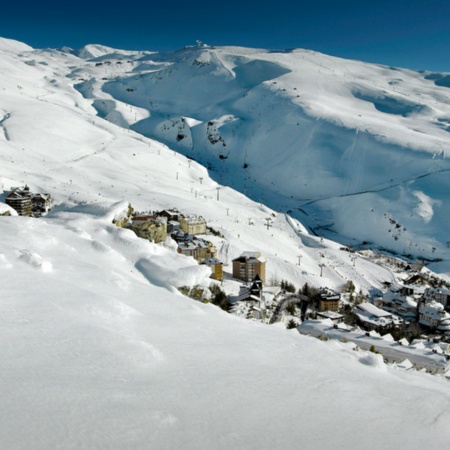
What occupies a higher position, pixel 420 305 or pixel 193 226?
pixel 193 226

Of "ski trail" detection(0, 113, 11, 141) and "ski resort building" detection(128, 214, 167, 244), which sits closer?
"ski resort building" detection(128, 214, 167, 244)

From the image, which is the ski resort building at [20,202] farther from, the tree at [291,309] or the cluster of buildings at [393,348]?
the cluster of buildings at [393,348]

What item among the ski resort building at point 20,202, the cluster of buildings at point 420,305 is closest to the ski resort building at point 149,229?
the ski resort building at point 20,202

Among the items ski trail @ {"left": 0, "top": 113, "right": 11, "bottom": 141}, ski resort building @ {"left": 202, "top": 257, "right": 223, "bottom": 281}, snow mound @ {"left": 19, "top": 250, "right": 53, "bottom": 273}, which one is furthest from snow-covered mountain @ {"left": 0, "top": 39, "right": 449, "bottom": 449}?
ski trail @ {"left": 0, "top": 113, "right": 11, "bottom": 141}

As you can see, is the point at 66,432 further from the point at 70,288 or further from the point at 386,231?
the point at 386,231

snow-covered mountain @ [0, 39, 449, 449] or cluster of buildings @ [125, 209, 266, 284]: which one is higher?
snow-covered mountain @ [0, 39, 449, 449]

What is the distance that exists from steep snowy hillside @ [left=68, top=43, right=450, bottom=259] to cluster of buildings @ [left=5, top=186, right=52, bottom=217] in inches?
1843

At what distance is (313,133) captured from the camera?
104m

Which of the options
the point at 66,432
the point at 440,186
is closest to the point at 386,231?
the point at 440,186

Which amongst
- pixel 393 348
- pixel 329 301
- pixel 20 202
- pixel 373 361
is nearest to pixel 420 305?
pixel 329 301

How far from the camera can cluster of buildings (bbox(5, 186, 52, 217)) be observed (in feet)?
122

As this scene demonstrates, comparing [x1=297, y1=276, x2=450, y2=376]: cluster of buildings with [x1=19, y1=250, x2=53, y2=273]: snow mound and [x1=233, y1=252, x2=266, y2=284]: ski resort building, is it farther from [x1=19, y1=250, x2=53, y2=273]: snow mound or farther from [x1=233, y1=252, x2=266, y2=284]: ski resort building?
[x1=19, y1=250, x2=53, y2=273]: snow mound

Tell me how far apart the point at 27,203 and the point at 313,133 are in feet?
265

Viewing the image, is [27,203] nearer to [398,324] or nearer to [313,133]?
[398,324]
